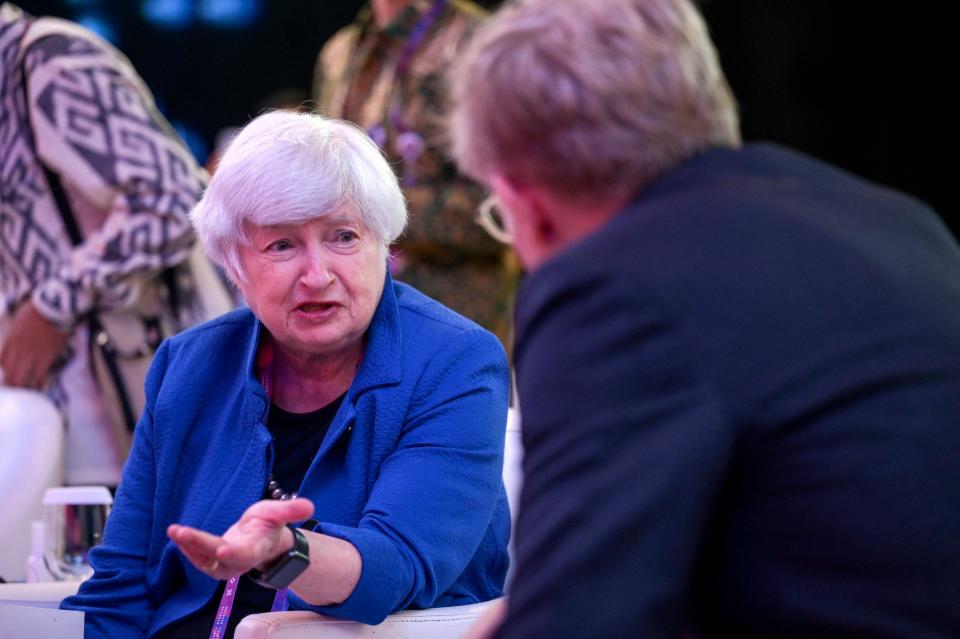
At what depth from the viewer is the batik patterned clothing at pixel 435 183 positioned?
12.1 ft

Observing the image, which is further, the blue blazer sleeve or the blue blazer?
the blue blazer

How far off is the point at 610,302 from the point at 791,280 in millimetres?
168

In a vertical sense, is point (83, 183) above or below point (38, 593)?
above

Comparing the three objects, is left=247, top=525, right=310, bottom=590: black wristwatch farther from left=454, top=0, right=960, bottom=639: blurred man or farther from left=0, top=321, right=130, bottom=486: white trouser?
left=0, top=321, right=130, bottom=486: white trouser

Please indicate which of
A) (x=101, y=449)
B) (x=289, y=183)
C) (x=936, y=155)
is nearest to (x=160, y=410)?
(x=289, y=183)

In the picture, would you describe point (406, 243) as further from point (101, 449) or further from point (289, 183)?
point (289, 183)

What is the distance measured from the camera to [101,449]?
10.9 feet

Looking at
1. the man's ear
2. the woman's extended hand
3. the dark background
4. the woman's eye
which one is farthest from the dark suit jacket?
the dark background

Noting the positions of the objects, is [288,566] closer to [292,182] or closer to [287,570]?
[287,570]

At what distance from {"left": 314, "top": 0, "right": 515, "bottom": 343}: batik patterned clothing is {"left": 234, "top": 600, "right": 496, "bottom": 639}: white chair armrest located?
1.63m

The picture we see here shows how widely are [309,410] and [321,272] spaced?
254mm

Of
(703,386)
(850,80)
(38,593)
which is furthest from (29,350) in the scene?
(850,80)

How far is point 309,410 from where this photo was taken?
2355mm

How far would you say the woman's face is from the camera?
7.52ft
